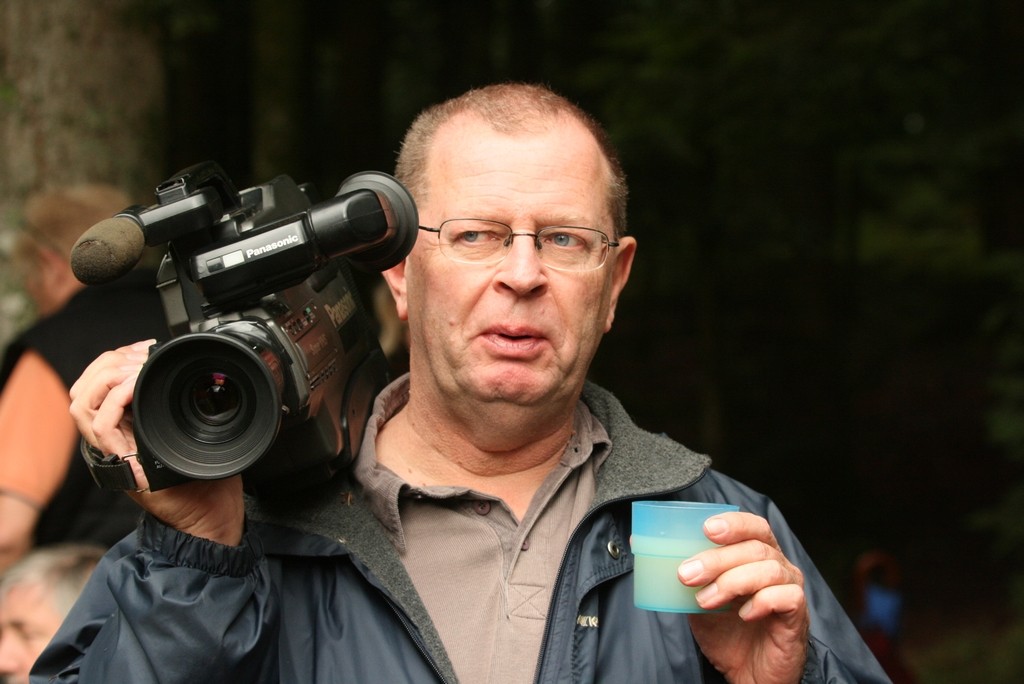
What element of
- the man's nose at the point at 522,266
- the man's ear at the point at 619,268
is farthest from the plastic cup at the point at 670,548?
the man's ear at the point at 619,268

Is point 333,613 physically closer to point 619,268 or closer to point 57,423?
point 619,268

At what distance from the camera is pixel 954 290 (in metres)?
13.8

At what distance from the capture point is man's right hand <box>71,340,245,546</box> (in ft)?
5.90

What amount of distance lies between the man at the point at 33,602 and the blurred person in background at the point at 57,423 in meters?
0.20

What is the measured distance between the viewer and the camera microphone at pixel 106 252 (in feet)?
Result: 5.91

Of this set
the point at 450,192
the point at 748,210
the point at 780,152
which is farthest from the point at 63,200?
the point at 748,210

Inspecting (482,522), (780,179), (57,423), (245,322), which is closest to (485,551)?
(482,522)

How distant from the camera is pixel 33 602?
2980mm

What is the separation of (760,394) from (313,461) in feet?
32.2

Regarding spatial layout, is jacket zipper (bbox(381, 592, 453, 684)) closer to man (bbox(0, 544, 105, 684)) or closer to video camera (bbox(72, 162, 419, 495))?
video camera (bbox(72, 162, 419, 495))

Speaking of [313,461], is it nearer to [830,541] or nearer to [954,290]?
[830,541]

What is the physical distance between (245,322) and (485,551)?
0.62 meters

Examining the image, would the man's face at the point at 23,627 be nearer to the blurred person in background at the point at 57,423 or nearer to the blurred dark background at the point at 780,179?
the blurred person in background at the point at 57,423

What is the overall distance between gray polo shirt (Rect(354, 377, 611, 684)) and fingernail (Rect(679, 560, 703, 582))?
32cm
